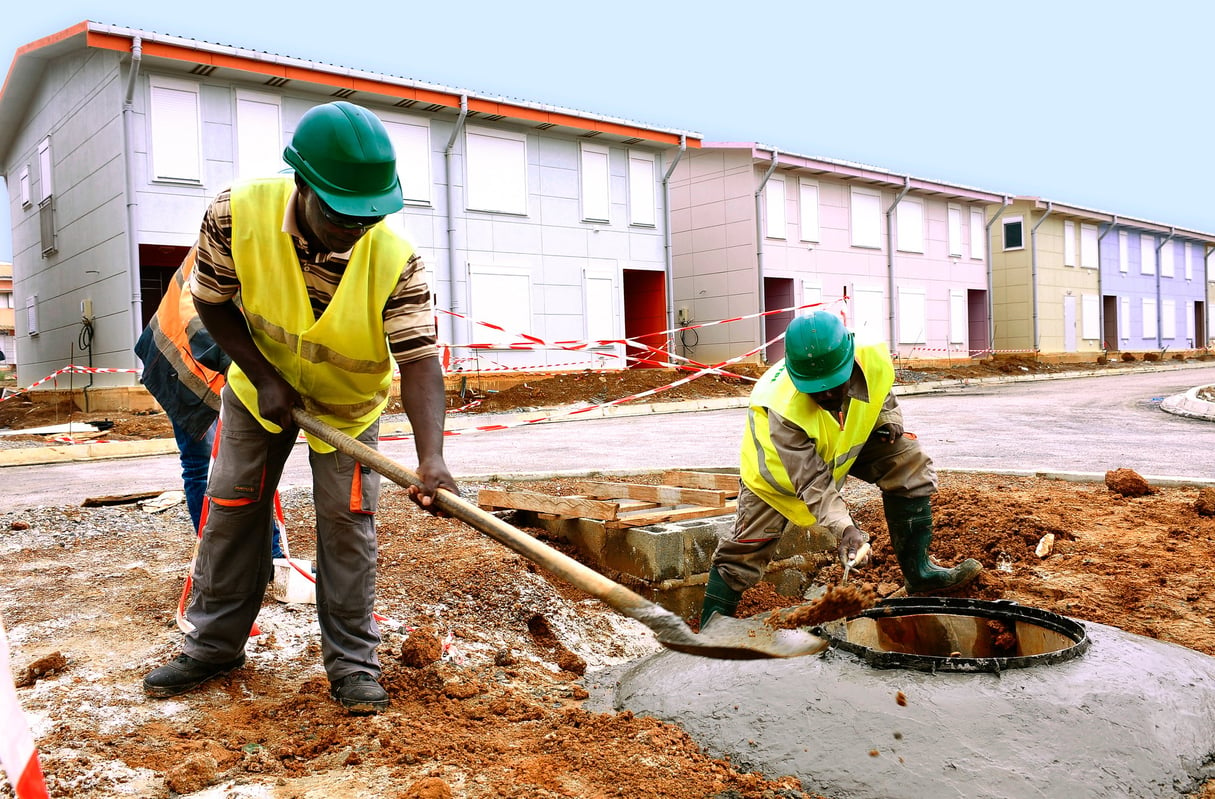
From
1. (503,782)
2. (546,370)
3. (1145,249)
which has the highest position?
(1145,249)

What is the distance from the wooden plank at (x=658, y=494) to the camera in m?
5.59

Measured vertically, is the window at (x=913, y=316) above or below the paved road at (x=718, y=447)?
above

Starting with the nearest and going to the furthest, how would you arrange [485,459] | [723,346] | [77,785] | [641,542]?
1. [77,785]
2. [641,542]
3. [485,459]
4. [723,346]

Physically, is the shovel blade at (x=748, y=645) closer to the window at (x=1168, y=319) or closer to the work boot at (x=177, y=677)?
the work boot at (x=177, y=677)

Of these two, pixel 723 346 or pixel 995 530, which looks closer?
pixel 995 530

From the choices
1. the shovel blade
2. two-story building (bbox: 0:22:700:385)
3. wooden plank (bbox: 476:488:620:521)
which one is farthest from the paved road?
the shovel blade

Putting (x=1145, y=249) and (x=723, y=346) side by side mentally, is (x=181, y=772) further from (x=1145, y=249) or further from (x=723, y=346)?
(x=1145, y=249)

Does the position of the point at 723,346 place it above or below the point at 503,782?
above

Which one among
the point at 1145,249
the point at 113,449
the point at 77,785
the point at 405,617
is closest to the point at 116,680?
the point at 77,785

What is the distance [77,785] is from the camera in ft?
8.04

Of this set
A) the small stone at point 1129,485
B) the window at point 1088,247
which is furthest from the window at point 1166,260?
the small stone at point 1129,485

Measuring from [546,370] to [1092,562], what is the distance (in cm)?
1340

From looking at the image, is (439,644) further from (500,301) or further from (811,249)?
(811,249)

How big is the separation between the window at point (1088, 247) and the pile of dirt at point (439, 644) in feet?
89.3
